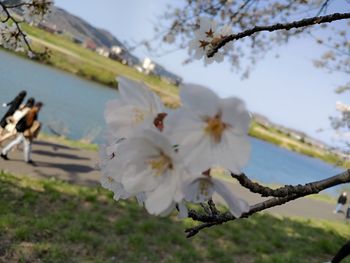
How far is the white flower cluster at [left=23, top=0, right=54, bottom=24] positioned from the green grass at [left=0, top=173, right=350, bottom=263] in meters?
2.54

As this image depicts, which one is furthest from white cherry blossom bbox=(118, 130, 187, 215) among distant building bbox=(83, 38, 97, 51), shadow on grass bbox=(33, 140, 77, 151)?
distant building bbox=(83, 38, 97, 51)

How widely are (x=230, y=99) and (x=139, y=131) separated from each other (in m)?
0.13

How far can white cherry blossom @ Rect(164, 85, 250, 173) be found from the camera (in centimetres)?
53

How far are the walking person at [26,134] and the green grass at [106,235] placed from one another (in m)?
1.20

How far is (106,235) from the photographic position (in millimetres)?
5133

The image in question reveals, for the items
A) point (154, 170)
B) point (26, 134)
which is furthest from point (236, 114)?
point (26, 134)

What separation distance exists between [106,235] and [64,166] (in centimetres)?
333

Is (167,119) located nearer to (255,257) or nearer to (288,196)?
(288,196)

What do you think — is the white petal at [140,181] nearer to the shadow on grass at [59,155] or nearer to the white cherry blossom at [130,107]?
the white cherry blossom at [130,107]

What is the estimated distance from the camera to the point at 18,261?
3990 millimetres

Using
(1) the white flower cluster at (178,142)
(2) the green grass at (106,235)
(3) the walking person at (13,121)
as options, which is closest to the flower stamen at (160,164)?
(1) the white flower cluster at (178,142)

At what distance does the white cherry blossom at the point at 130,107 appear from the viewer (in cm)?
62

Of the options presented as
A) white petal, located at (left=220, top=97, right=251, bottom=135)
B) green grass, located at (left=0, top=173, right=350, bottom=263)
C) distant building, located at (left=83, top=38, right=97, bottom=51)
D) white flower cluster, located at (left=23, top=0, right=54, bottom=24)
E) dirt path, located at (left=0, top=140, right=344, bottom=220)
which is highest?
distant building, located at (left=83, top=38, right=97, bottom=51)

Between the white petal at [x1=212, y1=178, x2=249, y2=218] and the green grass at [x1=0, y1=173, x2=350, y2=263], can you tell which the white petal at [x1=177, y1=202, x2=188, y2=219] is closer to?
the white petal at [x1=212, y1=178, x2=249, y2=218]
